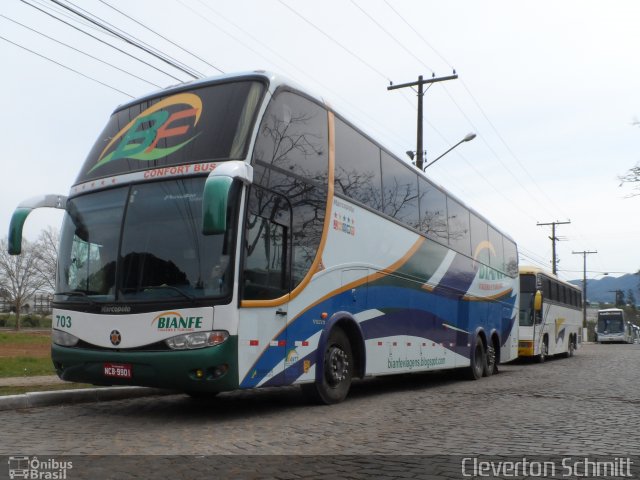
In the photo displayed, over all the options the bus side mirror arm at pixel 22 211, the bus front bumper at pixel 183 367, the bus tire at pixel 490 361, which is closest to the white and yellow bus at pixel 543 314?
the bus tire at pixel 490 361

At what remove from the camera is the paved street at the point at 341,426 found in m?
6.02

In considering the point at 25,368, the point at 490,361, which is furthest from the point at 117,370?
the point at 490,361

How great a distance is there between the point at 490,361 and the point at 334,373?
9.20m

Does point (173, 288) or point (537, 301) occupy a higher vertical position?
point (537, 301)

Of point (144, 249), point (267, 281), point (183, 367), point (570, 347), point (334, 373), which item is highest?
point (144, 249)

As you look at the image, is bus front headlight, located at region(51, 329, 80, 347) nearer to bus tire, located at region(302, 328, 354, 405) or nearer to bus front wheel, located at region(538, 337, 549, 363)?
bus tire, located at region(302, 328, 354, 405)

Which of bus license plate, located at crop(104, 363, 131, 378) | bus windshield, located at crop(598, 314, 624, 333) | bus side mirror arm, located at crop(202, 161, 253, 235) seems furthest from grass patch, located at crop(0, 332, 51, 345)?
bus windshield, located at crop(598, 314, 624, 333)

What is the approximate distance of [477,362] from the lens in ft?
53.2

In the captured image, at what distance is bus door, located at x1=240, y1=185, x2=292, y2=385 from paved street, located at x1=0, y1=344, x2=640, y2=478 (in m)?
0.78

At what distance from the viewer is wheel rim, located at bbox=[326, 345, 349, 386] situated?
9.26 m

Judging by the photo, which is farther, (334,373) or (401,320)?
(401,320)

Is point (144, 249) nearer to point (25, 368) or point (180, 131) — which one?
point (180, 131)

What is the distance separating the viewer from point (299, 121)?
351 inches

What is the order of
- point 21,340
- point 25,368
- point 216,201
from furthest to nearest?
point 21,340, point 25,368, point 216,201
